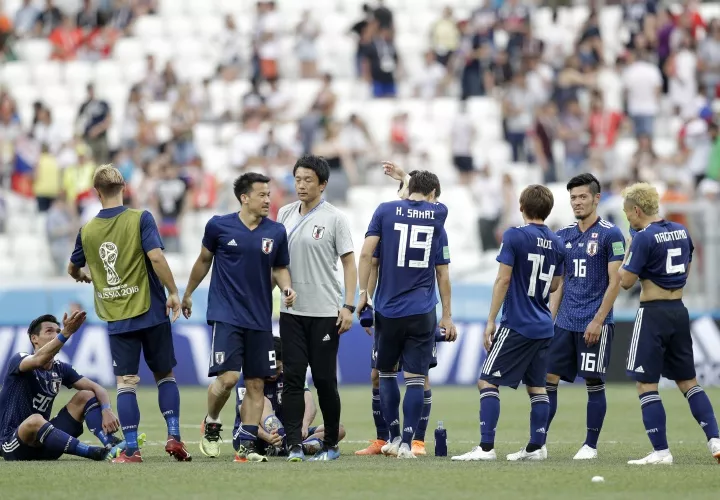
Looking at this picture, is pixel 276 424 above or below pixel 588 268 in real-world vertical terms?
below

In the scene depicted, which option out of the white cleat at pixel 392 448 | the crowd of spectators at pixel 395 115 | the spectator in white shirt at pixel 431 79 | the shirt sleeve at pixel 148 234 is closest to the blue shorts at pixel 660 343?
the white cleat at pixel 392 448

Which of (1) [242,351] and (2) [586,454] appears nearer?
(1) [242,351]

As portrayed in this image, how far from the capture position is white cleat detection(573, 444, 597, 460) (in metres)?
12.3

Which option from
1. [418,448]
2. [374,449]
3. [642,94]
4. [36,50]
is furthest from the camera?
[36,50]

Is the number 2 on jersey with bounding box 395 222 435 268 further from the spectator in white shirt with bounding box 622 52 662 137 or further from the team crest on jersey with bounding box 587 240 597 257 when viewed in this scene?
the spectator in white shirt with bounding box 622 52 662 137

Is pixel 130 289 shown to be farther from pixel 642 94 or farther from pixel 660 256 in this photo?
pixel 642 94

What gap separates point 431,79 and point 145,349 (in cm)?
1722

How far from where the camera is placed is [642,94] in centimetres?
2717

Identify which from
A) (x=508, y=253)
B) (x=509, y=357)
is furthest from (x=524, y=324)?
(x=508, y=253)

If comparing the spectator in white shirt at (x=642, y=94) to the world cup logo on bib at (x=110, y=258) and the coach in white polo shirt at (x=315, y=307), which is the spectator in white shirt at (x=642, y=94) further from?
the world cup logo on bib at (x=110, y=258)

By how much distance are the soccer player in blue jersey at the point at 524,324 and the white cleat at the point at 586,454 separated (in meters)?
0.37

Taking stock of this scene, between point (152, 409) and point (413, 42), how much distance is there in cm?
1443

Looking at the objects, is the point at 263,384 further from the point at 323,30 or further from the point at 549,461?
the point at 323,30

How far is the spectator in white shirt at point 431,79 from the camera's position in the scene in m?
28.5
